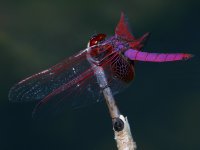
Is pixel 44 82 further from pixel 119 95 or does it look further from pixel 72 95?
pixel 119 95

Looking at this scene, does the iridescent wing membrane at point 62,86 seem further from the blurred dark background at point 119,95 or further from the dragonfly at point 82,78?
the blurred dark background at point 119,95

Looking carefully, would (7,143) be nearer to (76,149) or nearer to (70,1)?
(76,149)

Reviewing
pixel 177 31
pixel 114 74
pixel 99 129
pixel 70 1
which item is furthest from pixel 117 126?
pixel 70 1

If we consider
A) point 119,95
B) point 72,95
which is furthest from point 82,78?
point 119,95

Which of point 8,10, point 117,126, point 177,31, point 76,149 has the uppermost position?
point 8,10

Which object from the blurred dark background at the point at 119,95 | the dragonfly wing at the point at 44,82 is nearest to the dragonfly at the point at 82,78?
the dragonfly wing at the point at 44,82

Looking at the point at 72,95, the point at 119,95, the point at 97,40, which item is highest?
the point at 119,95

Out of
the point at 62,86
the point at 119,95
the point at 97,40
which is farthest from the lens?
the point at 119,95
